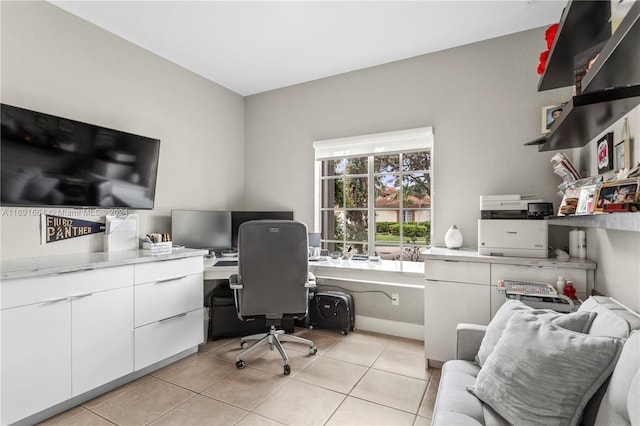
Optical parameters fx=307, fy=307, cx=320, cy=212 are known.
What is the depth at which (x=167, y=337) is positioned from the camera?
8.10ft

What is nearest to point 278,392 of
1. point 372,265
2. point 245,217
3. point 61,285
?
point 372,265

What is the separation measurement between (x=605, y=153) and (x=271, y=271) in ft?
7.30

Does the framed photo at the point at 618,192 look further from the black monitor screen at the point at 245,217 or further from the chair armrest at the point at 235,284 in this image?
the black monitor screen at the point at 245,217

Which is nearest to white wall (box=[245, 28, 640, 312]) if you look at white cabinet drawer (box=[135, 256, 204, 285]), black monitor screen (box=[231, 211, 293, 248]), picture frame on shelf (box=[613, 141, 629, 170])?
black monitor screen (box=[231, 211, 293, 248])

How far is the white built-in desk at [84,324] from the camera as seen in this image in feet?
5.54

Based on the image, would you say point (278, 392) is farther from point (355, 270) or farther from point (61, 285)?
point (61, 285)

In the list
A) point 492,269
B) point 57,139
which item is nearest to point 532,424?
point 492,269

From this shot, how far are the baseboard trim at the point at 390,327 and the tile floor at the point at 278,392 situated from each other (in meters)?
0.26

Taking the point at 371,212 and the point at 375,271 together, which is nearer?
the point at 375,271

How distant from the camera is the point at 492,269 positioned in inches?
88.9

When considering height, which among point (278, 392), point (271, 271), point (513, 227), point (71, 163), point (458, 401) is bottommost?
point (278, 392)

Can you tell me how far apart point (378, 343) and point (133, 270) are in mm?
2204

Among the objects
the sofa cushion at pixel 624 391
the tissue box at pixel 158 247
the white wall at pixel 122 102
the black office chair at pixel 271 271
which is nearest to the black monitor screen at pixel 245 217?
the white wall at pixel 122 102

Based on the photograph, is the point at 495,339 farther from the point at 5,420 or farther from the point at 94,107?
the point at 94,107
